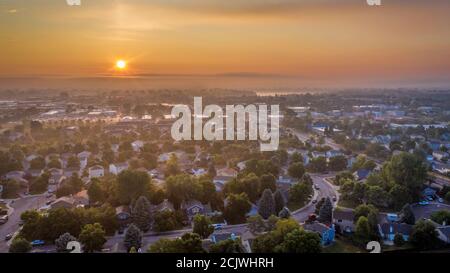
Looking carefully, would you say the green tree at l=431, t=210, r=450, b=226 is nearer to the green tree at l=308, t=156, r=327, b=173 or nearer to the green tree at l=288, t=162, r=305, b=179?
the green tree at l=288, t=162, r=305, b=179

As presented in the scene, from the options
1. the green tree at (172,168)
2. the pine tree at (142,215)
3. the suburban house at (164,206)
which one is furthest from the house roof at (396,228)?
the green tree at (172,168)

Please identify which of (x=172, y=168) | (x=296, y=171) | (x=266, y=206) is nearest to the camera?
(x=266, y=206)

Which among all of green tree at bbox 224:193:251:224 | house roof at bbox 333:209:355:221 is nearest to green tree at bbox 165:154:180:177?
green tree at bbox 224:193:251:224

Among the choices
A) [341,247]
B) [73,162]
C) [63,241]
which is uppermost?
[73,162]

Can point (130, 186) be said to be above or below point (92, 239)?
above

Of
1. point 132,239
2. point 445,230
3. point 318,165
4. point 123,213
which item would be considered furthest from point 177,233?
point 318,165

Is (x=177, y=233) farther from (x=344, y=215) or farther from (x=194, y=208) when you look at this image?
(x=344, y=215)

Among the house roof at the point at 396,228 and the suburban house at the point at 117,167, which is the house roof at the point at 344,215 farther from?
the suburban house at the point at 117,167
